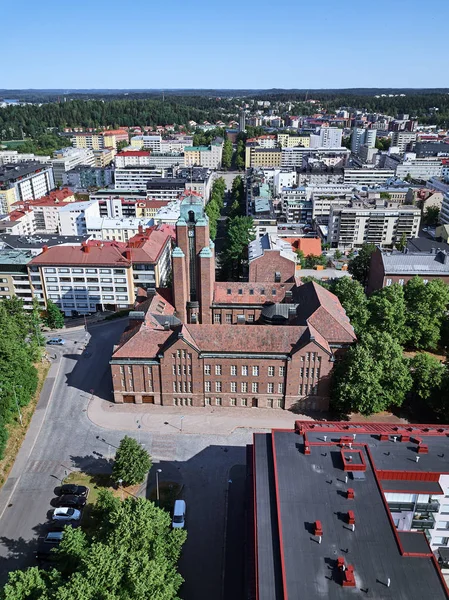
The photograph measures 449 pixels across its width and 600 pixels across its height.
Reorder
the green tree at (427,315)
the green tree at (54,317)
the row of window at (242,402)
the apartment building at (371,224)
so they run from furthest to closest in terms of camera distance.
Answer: the apartment building at (371,224) < the green tree at (54,317) < the green tree at (427,315) < the row of window at (242,402)

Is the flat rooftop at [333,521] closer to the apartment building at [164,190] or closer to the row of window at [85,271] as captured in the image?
the row of window at [85,271]

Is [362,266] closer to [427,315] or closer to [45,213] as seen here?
[427,315]

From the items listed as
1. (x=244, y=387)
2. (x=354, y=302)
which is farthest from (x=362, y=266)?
(x=244, y=387)

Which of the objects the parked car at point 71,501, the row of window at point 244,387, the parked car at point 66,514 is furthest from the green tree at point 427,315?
the parked car at point 66,514

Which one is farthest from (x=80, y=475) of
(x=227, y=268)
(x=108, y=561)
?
(x=227, y=268)

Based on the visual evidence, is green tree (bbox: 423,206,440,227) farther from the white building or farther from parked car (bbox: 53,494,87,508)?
parked car (bbox: 53,494,87,508)

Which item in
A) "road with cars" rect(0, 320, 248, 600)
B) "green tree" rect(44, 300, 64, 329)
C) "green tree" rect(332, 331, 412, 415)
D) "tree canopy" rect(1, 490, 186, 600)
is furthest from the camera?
"green tree" rect(44, 300, 64, 329)

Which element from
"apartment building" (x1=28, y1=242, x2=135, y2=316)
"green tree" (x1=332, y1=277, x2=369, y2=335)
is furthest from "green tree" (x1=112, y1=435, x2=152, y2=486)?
"apartment building" (x1=28, y1=242, x2=135, y2=316)
